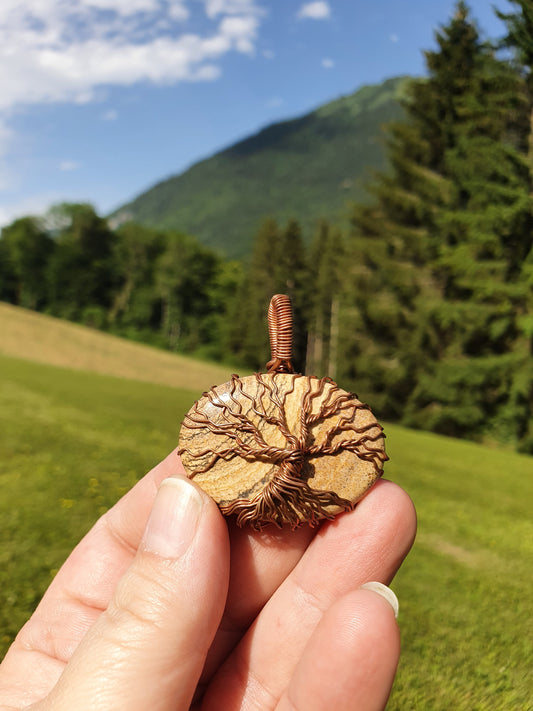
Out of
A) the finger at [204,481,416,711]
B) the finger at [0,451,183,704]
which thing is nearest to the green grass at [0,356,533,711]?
the finger at [0,451,183,704]

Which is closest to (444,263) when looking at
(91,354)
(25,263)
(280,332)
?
(280,332)

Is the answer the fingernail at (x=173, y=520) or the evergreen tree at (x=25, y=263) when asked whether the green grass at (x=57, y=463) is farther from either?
the evergreen tree at (x=25, y=263)

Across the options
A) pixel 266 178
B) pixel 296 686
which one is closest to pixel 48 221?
pixel 296 686

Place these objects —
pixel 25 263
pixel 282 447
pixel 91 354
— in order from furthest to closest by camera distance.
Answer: pixel 25 263, pixel 91 354, pixel 282 447

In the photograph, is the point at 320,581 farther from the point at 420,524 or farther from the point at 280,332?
the point at 420,524

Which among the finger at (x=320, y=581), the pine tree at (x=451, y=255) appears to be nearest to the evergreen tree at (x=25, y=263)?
the pine tree at (x=451, y=255)

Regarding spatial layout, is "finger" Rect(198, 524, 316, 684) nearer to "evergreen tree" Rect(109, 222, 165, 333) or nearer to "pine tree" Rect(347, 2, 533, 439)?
"pine tree" Rect(347, 2, 533, 439)
